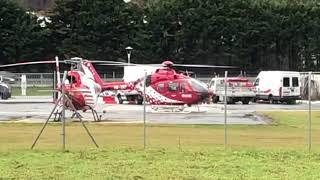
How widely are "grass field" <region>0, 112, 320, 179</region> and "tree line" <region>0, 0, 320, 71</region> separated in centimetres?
5149

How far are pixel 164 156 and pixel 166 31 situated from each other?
62.7 meters

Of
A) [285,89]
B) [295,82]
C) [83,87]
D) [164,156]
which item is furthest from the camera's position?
[295,82]

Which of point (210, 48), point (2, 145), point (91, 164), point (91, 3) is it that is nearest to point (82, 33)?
point (91, 3)

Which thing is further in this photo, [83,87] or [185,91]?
[185,91]

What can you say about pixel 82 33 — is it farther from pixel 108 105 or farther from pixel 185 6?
pixel 108 105

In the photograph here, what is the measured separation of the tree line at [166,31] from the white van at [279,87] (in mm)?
23472

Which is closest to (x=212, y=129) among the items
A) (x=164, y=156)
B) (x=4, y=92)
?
(x=164, y=156)

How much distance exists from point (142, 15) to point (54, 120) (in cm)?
5037

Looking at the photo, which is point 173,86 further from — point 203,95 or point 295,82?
point 295,82

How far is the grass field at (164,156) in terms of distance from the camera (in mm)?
13359

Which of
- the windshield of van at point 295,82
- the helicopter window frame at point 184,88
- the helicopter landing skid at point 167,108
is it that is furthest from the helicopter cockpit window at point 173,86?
the windshield of van at point 295,82

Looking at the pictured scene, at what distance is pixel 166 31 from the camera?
78.6m

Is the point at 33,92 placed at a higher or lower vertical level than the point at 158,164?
higher

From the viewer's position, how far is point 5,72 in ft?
249
